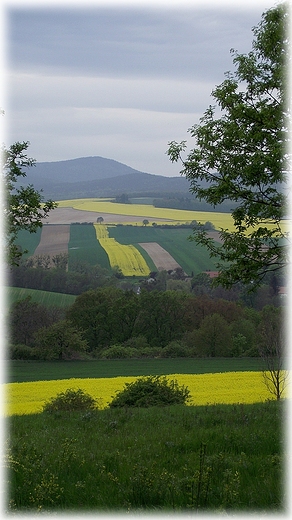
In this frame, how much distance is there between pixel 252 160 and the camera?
9.45 m

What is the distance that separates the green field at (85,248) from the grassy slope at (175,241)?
4.96m

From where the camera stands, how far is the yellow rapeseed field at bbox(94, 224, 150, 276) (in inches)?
Result: 3482

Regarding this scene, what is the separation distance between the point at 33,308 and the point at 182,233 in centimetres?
4611

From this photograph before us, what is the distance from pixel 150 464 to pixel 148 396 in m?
7.63

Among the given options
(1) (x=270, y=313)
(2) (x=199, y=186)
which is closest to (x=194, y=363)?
(1) (x=270, y=313)

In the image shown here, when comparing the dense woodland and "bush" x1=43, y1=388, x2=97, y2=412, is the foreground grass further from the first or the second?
the dense woodland

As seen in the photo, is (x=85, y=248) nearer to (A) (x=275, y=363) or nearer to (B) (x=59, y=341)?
(B) (x=59, y=341)

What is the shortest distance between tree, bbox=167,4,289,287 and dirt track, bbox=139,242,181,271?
76.3 metres

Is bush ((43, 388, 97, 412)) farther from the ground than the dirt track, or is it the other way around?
the dirt track

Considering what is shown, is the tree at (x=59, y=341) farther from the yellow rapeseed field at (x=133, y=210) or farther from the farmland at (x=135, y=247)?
A: the yellow rapeseed field at (x=133, y=210)

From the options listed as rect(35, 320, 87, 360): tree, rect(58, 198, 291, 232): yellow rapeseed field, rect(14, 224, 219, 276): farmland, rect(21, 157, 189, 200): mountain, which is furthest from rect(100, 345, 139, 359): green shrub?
rect(21, 157, 189, 200): mountain

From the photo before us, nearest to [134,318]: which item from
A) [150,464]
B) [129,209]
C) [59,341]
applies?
[59,341]

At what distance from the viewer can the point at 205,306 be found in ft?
Answer: 200

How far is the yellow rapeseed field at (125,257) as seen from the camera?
3482 inches
